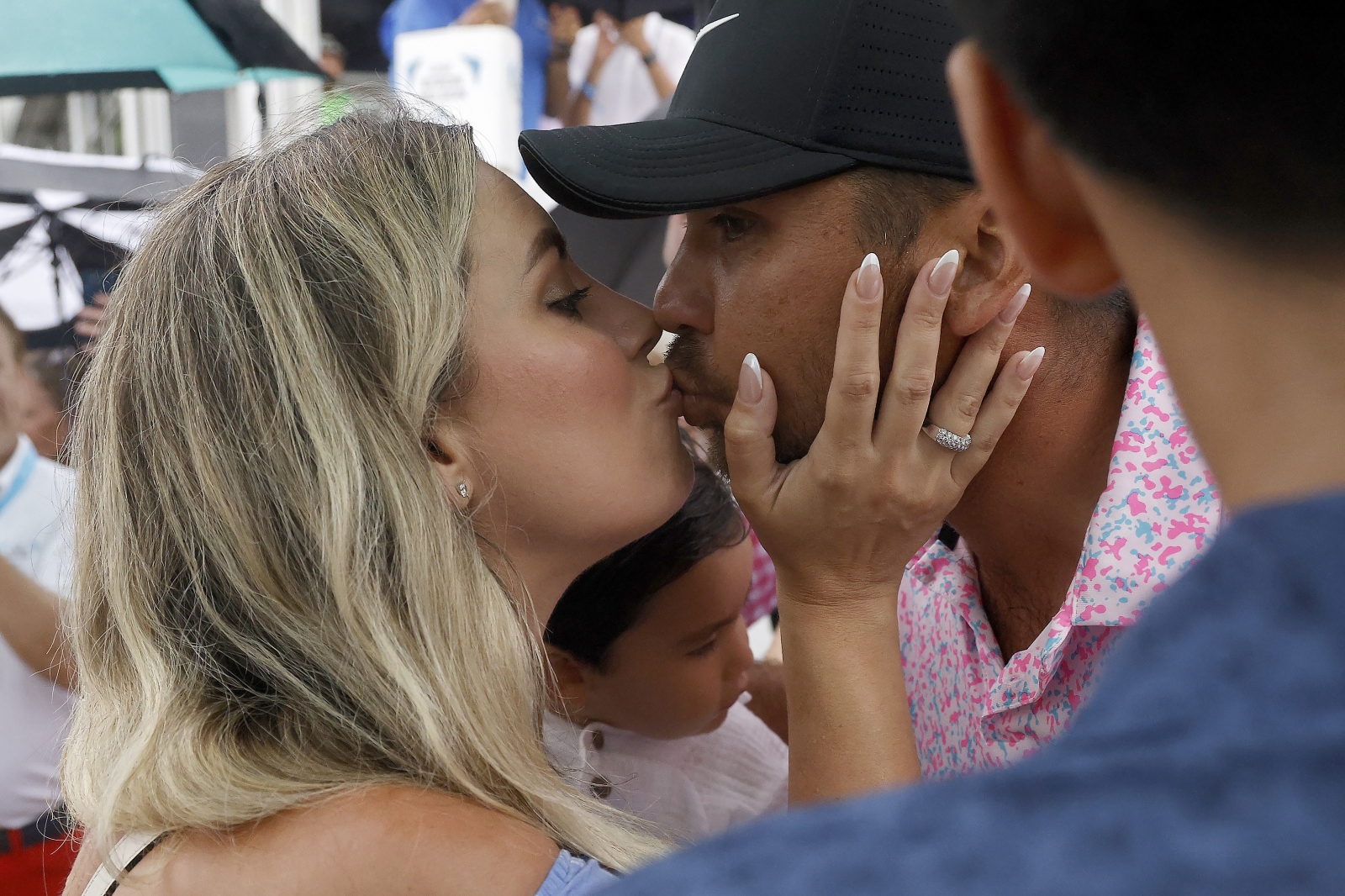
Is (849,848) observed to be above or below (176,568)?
above

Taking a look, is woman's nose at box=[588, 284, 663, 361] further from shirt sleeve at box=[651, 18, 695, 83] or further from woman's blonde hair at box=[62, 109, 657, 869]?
shirt sleeve at box=[651, 18, 695, 83]

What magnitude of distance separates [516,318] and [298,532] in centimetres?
42

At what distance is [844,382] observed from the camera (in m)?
1.57

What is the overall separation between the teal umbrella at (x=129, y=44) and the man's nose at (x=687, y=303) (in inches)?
64.7

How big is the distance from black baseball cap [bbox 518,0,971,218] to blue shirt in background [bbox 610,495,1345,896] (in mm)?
1231

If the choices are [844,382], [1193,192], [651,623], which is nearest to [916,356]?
[844,382]

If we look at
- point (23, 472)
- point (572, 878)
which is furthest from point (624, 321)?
point (23, 472)

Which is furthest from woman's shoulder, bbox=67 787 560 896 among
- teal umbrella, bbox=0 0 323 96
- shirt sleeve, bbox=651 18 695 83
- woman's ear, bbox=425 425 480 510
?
shirt sleeve, bbox=651 18 695 83

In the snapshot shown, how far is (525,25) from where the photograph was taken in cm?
493

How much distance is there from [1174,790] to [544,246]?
4.36 ft

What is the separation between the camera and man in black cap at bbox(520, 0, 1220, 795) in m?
1.51

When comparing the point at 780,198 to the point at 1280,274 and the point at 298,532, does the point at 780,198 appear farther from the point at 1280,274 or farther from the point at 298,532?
the point at 1280,274

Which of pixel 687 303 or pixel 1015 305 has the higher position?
pixel 1015 305

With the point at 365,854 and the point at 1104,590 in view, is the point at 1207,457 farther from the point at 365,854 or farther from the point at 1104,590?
the point at 1104,590
